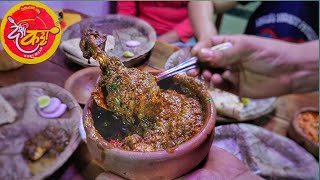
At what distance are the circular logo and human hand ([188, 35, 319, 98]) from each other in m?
0.69

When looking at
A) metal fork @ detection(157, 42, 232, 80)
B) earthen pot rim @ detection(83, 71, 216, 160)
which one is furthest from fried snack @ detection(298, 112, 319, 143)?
earthen pot rim @ detection(83, 71, 216, 160)

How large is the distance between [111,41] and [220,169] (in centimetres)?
32

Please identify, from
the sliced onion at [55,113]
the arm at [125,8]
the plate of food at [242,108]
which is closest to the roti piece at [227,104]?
→ the plate of food at [242,108]

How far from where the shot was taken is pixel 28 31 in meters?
0.45

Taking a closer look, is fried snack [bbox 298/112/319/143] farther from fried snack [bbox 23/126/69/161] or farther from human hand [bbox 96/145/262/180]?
fried snack [bbox 23/126/69/161]

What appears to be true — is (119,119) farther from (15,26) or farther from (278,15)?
(278,15)

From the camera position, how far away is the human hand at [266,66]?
1.16 metres

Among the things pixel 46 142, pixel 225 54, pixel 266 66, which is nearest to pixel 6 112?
pixel 46 142

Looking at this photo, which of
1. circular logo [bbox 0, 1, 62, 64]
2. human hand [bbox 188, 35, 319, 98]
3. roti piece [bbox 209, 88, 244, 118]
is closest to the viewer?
circular logo [bbox 0, 1, 62, 64]

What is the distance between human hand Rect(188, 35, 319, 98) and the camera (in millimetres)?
1155

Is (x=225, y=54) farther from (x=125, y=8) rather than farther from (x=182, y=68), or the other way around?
(x=125, y=8)

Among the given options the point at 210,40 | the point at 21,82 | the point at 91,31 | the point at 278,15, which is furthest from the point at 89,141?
the point at 278,15

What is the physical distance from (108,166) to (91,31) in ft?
0.73

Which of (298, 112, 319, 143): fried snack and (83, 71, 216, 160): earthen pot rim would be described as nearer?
(83, 71, 216, 160): earthen pot rim
